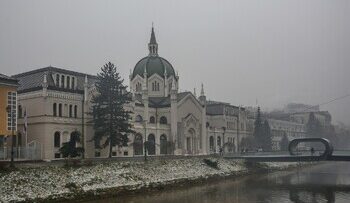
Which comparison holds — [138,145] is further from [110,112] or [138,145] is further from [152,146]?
[110,112]

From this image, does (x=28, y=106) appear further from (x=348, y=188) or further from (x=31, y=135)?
(x=348, y=188)

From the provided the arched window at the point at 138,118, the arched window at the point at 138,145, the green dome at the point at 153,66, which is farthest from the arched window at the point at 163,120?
the green dome at the point at 153,66

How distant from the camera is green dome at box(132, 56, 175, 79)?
315 feet

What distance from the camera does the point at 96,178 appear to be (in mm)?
47500

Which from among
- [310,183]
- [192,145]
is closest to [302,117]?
[192,145]

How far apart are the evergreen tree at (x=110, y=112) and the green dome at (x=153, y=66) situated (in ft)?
104

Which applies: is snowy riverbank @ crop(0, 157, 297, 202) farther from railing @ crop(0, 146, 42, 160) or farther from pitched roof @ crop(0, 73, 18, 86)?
pitched roof @ crop(0, 73, 18, 86)

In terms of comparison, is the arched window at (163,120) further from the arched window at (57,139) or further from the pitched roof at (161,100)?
the arched window at (57,139)

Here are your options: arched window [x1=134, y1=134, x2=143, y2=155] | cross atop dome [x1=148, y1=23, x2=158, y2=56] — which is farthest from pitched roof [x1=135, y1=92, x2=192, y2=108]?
cross atop dome [x1=148, y1=23, x2=158, y2=56]

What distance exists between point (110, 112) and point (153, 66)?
3576 centimetres

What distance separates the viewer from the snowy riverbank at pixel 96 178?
3978 centimetres

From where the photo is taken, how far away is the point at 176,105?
85875 millimetres

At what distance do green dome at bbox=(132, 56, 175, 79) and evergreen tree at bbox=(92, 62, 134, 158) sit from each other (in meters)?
31.6

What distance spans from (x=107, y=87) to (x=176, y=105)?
80.8 ft
